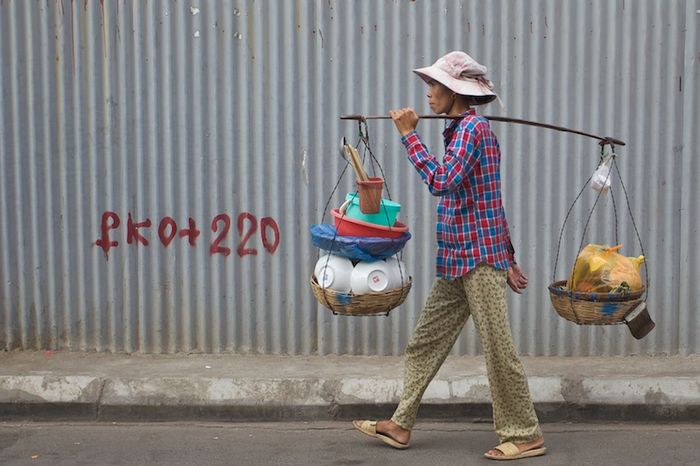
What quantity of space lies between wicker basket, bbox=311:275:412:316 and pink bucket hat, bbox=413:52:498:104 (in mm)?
954

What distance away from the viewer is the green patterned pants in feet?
17.1

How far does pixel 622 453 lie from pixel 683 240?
6.13 ft

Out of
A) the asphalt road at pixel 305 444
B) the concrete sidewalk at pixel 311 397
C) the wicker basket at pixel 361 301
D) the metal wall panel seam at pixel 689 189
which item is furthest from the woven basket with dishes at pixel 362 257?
the metal wall panel seam at pixel 689 189

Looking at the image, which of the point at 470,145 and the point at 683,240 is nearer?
the point at 470,145

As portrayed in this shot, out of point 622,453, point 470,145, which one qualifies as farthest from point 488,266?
point 622,453

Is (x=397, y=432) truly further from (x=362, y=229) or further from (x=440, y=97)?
(x=440, y=97)

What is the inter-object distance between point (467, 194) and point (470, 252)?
0.26 metres

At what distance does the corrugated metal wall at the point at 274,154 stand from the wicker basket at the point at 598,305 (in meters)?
1.61

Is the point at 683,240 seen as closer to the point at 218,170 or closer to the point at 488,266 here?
the point at 488,266

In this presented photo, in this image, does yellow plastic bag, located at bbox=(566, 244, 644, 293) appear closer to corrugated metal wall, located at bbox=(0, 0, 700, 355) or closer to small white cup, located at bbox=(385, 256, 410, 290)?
small white cup, located at bbox=(385, 256, 410, 290)

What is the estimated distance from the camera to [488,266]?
5.20 m

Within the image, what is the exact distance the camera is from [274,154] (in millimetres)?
6867

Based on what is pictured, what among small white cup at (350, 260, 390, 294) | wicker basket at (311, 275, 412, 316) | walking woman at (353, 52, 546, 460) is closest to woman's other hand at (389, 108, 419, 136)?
walking woman at (353, 52, 546, 460)

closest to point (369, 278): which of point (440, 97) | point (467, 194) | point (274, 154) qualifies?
point (467, 194)
